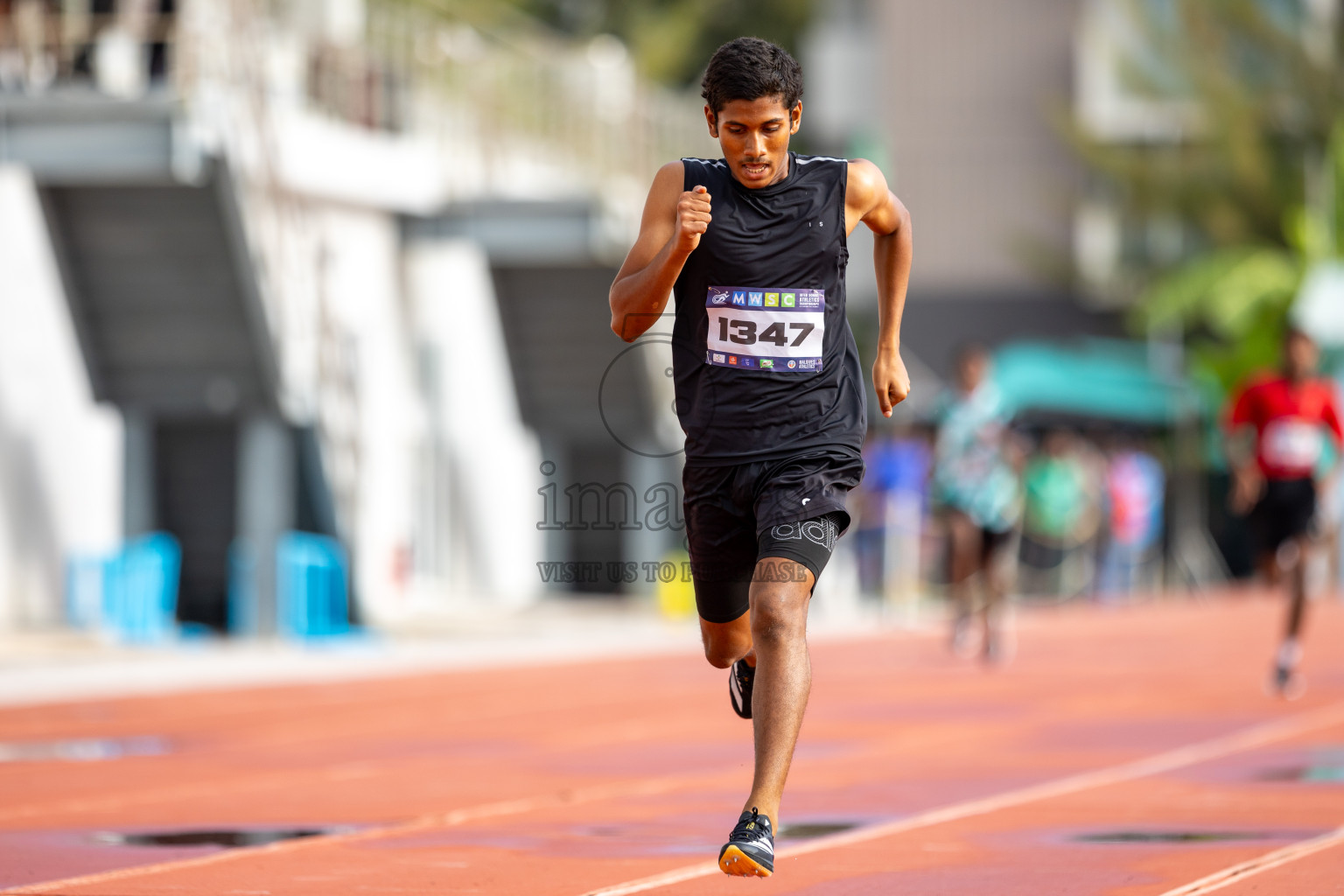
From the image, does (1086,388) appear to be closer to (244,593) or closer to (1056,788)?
(244,593)

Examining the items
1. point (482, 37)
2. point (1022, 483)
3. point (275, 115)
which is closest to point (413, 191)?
point (482, 37)

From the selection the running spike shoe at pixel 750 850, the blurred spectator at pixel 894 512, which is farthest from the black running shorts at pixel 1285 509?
the blurred spectator at pixel 894 512

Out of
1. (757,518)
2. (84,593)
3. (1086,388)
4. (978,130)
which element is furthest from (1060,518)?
(757,518)

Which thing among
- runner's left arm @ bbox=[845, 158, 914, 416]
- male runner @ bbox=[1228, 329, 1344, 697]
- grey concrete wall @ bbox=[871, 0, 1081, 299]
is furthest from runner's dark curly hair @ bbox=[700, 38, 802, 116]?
grey concrete wall @ bbox=[871, 0, 1081, 299]

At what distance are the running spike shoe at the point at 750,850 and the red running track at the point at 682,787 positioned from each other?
0.53 metres

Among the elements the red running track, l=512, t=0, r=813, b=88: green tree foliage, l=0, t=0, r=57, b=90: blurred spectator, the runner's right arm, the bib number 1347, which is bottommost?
the red running track

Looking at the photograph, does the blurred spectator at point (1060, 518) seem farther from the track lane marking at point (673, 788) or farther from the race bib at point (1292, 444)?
the track lane marking at point (673, 788)

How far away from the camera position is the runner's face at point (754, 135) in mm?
5777

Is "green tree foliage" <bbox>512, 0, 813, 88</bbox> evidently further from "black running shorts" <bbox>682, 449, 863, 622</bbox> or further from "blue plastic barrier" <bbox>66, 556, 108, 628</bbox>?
"black running shorts" <bbox>682, 449, 863, 622</bbox>

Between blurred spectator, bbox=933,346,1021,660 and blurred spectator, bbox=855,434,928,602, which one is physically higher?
blurred spectator, bbox=933,346,1021,660

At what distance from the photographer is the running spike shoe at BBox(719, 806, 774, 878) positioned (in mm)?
5316

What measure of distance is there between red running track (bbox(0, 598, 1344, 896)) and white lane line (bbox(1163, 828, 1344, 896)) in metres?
0.02

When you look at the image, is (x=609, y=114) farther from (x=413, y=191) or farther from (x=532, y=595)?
(x=532, y=595)

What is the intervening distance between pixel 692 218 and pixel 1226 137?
Result: 31217 millimetres
